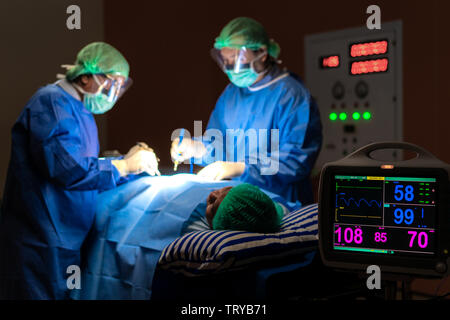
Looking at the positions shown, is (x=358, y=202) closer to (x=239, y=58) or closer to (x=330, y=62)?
(x=239, y=58)

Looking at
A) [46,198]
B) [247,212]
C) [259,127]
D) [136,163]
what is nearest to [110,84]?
[136,163]

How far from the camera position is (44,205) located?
244 centimetres

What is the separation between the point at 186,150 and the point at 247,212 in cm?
108

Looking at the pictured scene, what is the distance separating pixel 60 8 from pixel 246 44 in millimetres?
1322

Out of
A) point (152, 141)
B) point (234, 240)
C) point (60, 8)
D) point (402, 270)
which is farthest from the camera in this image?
point (152, 141)

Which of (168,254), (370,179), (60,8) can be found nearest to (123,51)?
(60,8)

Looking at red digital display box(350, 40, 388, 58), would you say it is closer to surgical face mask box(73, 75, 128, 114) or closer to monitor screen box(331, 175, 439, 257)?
surgical face mask box(73, 75, 128, 114)

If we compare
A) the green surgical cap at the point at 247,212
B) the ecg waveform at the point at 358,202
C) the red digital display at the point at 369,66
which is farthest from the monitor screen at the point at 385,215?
the red digital display at the point at 369,66

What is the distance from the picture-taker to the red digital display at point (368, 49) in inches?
133

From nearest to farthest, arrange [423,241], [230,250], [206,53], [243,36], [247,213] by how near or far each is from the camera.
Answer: [423,241] → [230,250] → [247,213] → [243,36] → [206,53]

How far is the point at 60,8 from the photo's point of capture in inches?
130

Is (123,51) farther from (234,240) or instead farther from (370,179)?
(370,179)

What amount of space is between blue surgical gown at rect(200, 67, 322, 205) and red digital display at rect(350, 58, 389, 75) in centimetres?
89

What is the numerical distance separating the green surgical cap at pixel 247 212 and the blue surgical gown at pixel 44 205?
87 centimetres
